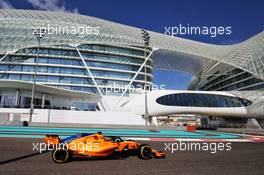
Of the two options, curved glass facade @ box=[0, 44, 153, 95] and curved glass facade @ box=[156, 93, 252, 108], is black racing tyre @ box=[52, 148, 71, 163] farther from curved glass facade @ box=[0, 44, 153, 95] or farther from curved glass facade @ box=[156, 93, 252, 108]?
curved glass facade @ box=[0, 44, 153, 95]

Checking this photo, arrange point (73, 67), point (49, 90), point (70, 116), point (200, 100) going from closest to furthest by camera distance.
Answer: point (70, 116) → point (49, 90) → point (200, 100) → point (73, 67)

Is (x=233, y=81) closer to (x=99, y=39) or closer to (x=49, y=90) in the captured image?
(x=99, y=39)

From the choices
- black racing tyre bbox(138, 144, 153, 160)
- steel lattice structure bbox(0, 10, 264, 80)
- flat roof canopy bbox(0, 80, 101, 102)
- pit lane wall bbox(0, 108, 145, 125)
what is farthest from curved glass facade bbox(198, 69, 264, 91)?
black racing tyre bbox(138, 144, 153, 160)

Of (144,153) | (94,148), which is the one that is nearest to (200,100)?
(144,153)

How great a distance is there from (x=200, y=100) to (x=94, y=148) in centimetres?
4753

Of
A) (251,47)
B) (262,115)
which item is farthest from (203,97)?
(251,47)

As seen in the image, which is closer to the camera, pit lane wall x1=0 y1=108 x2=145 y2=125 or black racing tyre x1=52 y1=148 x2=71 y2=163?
black racing tyre x1=52 y1=148 x2=71 y2=163

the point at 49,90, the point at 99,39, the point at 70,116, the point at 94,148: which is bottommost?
the point at 94,148

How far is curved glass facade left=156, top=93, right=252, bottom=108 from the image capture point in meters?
51.7

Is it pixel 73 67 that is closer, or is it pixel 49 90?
pixel 49 90

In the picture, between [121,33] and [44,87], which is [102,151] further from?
[121,33]

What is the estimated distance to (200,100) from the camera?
5353 cm

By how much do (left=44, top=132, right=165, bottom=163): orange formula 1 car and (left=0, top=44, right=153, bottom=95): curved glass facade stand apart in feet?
147

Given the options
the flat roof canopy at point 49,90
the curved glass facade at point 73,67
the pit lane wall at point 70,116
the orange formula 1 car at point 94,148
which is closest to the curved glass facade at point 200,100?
the pit lane wall at point 70,116
